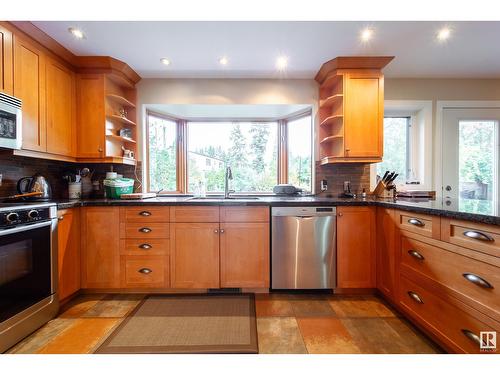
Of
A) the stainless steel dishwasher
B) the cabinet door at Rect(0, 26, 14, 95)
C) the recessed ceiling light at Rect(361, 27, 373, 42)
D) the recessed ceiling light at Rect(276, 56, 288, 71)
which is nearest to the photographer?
the cabinet door at Rect(0, 26, 14, 95)

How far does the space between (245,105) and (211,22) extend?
105 centimetres

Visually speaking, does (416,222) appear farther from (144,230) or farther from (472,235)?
(144,230)

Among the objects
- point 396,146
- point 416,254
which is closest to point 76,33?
point 416,254

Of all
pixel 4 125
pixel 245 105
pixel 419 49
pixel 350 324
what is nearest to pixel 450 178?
pixel 419 49

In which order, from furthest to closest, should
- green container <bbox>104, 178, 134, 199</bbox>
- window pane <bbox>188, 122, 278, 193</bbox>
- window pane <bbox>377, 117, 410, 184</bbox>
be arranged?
window pane <bbox>188, 122, 278, 193</bbox>, window pane <bbox>377, 117, 410, 184</bbox>, green container <bbox>104, 178, 134, 199</bbox>

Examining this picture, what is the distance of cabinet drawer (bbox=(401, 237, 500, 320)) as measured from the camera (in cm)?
112

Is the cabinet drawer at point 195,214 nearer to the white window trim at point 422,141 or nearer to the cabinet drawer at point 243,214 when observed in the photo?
the cabinet drawer at point 243,214

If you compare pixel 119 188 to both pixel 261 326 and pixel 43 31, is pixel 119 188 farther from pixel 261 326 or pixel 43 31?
pixel 261 326

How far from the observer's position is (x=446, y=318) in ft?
4.50

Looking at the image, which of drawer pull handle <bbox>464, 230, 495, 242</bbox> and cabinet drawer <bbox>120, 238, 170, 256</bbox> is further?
cabinet drawer <bbox>120, 238, 170, 256</bbox>

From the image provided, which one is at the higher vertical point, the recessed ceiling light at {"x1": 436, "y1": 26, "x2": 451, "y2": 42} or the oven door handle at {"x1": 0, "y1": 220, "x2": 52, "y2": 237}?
the recessed ceiling light at {"x1": 436, "y1": 26, "x2": 451, "y2": 42}

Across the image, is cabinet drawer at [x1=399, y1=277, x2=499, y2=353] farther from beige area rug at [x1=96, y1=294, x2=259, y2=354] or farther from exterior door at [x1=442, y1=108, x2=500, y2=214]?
exterior door at [x1=442, y1=108, x2=500, y2=214]

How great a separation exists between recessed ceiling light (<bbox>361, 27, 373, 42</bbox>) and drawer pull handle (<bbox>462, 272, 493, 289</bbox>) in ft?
6.44
